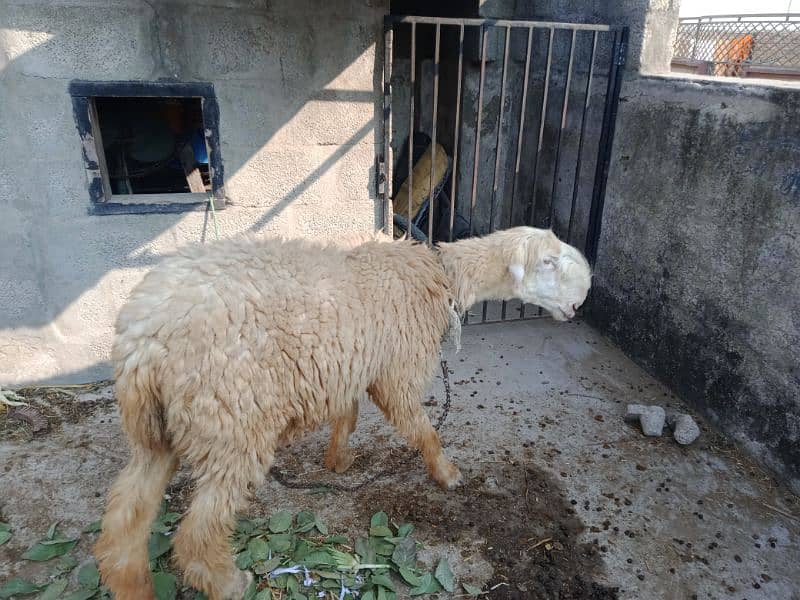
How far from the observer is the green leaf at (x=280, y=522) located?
125 inches

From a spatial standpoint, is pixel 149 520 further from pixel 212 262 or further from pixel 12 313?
pixel 12 313

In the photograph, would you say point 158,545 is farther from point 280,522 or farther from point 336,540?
point 336,540

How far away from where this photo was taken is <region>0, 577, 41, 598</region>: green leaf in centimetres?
277

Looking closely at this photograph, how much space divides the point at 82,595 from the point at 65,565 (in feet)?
0.95

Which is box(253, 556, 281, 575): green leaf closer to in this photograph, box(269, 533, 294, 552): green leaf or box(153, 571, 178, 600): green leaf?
box(269, 533, 294, 552): green leaf

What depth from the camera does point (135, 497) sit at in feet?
8.52

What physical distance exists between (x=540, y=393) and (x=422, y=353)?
5.88 ft

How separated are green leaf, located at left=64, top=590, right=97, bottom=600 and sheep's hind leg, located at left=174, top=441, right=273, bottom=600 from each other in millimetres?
469

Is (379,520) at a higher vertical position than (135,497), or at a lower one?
lower

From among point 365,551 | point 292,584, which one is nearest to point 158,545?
point 292,584

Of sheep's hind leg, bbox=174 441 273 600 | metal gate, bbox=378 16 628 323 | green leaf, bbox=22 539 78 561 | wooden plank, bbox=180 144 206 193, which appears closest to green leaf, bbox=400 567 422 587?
sheep's hind leg, bbox=174 441 273 600

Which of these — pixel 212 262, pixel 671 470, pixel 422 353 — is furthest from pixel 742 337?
pixel 212 262

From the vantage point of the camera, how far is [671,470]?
3826mm

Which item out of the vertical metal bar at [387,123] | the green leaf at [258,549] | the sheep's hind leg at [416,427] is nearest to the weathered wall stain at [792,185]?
the sheep's hind leg at [416,427]
